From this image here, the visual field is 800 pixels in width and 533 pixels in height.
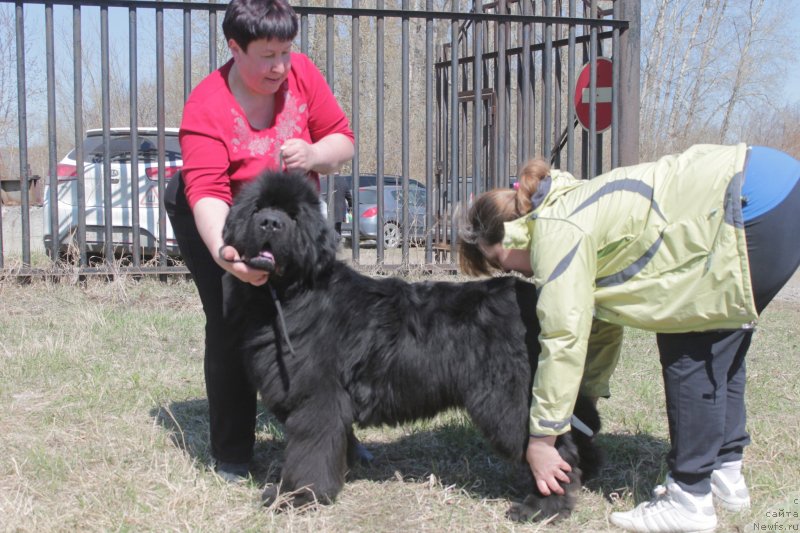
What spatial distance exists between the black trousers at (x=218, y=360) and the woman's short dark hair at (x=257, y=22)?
80 centimetres

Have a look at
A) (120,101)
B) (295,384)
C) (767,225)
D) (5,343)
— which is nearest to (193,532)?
(295,384)

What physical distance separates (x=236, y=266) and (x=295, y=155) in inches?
21.9

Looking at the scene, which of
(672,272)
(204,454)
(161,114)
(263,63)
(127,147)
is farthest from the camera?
(127,147)

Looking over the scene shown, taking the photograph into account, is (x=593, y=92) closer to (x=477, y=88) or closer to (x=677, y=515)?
(x=477, y=88)

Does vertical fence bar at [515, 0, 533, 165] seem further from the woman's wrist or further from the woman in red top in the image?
the woman's wrist

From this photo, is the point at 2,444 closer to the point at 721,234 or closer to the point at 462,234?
the point at 462,234

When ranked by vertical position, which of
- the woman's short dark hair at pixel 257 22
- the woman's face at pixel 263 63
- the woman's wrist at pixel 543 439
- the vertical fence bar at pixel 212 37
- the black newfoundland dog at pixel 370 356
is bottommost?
the woman's wrist at pixel 543 439

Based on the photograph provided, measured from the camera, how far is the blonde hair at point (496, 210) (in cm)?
300

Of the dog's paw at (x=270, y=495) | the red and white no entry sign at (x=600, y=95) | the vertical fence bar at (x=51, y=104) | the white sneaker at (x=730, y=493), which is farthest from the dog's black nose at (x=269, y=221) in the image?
the red and white no entry sign at (x=600, y=95)

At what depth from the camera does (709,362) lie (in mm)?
2848

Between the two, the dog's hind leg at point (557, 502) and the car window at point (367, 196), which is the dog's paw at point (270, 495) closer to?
the dog's hind leg at point (557, 502)

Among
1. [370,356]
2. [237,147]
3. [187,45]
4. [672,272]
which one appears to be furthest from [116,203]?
[672,272]

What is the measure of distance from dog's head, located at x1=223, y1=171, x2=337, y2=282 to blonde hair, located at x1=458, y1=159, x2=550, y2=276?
2.15ft

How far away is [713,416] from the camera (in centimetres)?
284
